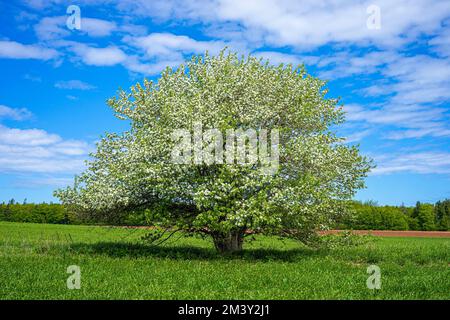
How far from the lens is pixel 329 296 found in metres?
13.2

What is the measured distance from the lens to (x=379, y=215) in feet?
271

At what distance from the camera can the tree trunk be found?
24700mm

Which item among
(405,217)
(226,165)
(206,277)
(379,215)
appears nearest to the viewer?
(206,277)

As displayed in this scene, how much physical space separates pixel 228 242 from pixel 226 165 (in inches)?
248

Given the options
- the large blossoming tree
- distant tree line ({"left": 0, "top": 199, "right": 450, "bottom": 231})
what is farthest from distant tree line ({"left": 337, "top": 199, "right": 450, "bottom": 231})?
the large blossoming tree

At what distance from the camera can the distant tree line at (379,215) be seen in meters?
82.3

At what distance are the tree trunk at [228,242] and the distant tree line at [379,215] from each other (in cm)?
5610

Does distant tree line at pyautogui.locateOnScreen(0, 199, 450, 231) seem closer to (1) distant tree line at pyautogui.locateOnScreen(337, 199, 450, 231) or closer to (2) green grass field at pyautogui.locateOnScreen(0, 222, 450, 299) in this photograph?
(1) distant tree line at pyautogui.locateOnScreen(337, 199, 450, 231)

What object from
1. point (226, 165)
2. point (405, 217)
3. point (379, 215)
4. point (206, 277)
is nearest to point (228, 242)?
point (226, 165)

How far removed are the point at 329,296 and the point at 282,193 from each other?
8050mm

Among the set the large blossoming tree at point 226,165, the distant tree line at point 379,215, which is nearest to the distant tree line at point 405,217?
the distant tree line at point 379,215

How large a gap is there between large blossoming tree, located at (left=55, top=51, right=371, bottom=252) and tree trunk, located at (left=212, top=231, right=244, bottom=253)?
0.19 feet

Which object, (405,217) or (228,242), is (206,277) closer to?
(228,242)
